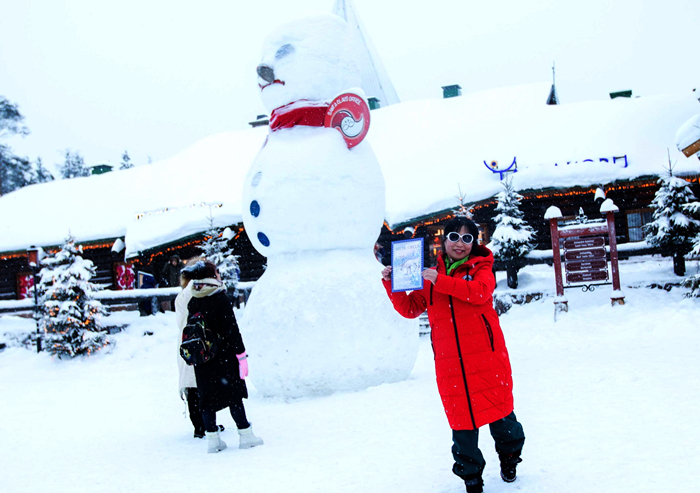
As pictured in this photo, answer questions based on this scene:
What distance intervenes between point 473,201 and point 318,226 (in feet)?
27.9

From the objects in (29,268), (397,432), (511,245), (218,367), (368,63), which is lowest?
(397,432)

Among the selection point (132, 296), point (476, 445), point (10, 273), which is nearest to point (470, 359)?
point (476, 445)

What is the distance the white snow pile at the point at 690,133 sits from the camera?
8.57 metres

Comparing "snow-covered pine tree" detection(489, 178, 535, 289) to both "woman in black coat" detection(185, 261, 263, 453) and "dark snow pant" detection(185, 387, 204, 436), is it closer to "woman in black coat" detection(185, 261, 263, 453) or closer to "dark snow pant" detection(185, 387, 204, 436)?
"dark snow pant" detection(185, 387, 204, 436)

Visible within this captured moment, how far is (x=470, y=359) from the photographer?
10.1 ft

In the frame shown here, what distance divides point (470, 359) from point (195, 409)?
292cm

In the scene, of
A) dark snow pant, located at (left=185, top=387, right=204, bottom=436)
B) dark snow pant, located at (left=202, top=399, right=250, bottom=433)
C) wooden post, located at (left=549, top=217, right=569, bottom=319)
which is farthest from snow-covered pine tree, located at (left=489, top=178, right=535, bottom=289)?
dark snow pant, located at (left=202, top=399, right=250, bottom=433)

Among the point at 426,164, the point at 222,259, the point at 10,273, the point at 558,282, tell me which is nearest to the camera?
the point at 558,282

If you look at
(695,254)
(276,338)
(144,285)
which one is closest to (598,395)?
(276,338)

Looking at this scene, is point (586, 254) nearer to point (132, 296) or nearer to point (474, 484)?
point (474, 484)

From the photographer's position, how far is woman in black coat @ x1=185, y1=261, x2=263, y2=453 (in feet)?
14.5

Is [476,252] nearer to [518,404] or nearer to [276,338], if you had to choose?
[518,404]

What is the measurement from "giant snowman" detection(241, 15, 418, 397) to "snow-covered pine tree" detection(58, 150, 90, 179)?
48.7m

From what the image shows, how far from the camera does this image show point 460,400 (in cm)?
303
